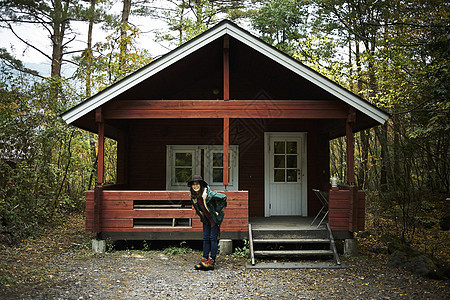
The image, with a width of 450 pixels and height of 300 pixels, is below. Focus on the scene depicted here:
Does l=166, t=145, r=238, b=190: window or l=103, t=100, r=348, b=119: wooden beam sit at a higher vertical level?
l=103, t=100, r=348, b=119: wooden beam

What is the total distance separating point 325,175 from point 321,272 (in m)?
3.70

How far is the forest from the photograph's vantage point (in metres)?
8.57

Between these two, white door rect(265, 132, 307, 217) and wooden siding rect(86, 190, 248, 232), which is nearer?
wooden siding rect(86, 190, 248, 232)

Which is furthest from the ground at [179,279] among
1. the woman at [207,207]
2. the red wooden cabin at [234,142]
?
the red wooden cabin at [234,142]

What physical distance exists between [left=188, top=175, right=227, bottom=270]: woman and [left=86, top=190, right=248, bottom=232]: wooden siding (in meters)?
1.15

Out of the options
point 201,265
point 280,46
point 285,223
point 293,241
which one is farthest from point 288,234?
point 280,46

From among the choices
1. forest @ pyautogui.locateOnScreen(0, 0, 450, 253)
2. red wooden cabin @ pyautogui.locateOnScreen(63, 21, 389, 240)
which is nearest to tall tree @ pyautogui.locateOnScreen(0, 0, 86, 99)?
forest @ pyautogui.locateOnScreen(0, 0, 450, 253)

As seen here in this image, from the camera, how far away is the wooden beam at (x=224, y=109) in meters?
7.25

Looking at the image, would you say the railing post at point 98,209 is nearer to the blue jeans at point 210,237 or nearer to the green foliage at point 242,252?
the blue jeans at point 210,237

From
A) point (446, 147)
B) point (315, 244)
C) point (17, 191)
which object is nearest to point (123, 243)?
point (17, 191)

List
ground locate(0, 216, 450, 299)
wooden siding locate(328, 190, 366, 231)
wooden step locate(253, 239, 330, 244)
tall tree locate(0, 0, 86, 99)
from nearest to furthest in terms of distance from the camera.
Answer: ground locate(0, 216, 450, 299)
wooden step locate(253, 239, 330, 244)
wooden siding locate(328, 190, 366, 231)
tall tree locate(0, 0, 86, 99)

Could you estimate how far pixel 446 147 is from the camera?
37.7 feet

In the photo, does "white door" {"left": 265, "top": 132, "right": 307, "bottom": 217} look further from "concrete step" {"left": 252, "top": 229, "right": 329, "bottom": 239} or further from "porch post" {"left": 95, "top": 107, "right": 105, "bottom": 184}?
"porch post" {"left": 95, "top": 107, "right": 105, "bottom": 184}

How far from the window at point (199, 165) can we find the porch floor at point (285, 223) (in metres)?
1.34
